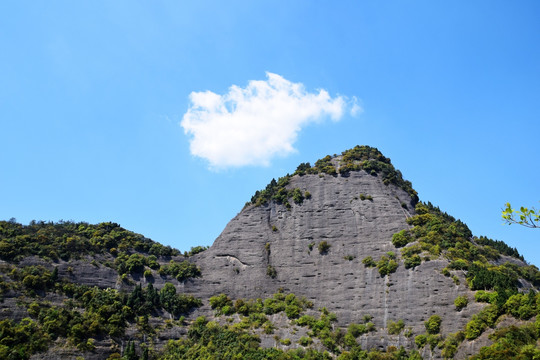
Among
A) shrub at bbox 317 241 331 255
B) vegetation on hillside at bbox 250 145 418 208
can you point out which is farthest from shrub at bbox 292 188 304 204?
shrub at bbox 317 241 331 255

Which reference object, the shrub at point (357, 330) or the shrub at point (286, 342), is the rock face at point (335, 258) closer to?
the shrub at point (357, 330)

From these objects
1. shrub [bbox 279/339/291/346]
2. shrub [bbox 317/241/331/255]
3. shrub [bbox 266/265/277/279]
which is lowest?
shrub [bbox 279/339/291/346]

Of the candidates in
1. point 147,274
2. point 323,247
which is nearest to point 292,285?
point 323,247

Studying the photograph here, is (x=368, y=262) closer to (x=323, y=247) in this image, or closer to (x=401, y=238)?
(x=401, y=238)

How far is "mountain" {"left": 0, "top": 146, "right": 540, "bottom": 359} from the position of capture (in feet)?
159

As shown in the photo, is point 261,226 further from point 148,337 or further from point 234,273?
point 148,337

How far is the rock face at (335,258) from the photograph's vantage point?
177 feet

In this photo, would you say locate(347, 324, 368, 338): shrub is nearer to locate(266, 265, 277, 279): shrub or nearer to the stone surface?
the stone surface

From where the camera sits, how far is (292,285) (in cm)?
6456

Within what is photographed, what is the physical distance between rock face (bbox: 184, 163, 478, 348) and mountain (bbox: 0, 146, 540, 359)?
0.58 ft

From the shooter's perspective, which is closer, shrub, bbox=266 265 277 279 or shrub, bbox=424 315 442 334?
shrub, bbox=424 315 442 334

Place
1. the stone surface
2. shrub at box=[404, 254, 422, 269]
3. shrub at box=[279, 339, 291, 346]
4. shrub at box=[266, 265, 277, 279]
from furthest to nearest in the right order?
1. shrub at box=[266, 265, 277, 279]
2. shrub at box=[404, 254, 422, 269]
3. shrub at box=[279, 339, 291, 346]
4. the stone surface

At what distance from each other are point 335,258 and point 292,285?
282 inches

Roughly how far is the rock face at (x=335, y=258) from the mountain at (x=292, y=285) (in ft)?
0.58
